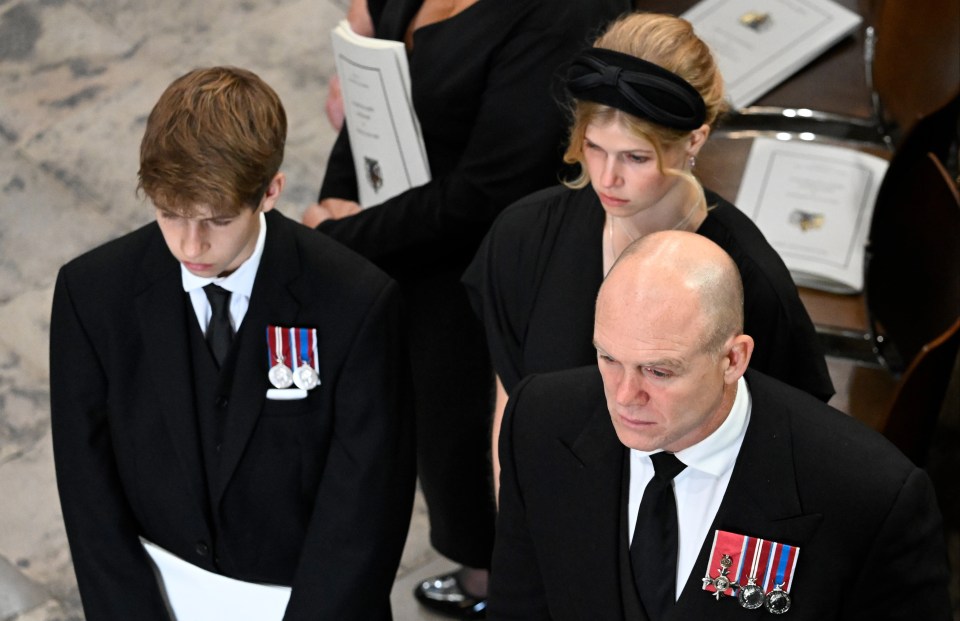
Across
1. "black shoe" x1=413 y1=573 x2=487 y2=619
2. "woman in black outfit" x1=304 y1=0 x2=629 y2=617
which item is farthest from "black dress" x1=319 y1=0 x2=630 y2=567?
"black shoe" x1=413 y1=573 x2=487 y2=619

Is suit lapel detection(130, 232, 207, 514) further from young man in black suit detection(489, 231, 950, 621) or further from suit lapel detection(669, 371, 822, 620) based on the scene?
suit lapel detection(669, 371, 822, 620)

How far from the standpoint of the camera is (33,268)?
5438mm

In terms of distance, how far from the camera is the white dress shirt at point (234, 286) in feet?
9.32

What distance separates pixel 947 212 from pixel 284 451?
185 cm

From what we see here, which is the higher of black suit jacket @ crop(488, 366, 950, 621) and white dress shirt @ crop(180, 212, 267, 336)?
white dress shirt @ crop(180, 212, 267, 336)

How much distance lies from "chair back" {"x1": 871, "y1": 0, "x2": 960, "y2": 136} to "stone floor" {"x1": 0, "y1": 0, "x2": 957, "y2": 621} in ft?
6.44

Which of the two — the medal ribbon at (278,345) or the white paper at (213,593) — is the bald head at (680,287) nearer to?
the medal ribbon at (278,345)

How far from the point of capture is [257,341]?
286 cm

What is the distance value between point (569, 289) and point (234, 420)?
73cm

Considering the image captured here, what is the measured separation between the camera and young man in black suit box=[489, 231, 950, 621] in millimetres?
2354

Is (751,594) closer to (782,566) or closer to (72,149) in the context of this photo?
(782,566)

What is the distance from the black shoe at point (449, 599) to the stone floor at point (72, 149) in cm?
8

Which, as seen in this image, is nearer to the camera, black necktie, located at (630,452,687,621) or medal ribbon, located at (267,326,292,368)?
black necktie, located at (630,452,687,621)

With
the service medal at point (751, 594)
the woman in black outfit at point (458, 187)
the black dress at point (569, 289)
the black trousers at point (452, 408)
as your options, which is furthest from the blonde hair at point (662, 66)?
the black trousers at point (452, 408)
